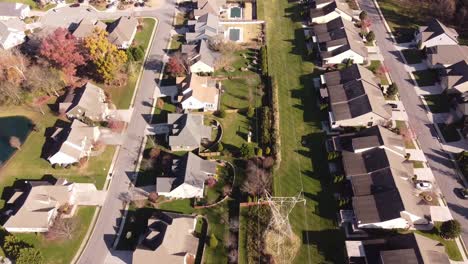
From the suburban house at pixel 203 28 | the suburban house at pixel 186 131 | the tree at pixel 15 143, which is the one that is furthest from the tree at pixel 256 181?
the tree at pixel 15 143

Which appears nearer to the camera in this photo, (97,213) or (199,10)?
(97,213)

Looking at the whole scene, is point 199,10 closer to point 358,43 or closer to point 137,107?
point 137,107

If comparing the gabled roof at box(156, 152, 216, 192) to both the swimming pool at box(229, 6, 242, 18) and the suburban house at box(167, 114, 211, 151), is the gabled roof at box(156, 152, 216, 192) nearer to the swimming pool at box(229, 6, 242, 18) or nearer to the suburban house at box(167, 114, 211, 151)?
the suburban house at box(167, 114, 211, 151)

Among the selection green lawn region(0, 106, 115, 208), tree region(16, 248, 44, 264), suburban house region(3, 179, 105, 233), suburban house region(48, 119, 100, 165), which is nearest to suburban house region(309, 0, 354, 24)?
green lawn region(0, 106, 115, 208)

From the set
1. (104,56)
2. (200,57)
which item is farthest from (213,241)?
(104,56)

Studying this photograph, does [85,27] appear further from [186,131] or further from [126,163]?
[186,131]

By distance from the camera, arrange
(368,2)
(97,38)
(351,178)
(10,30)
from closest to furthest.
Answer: (351,178) < (97,38) < (10,30) < (368,2)

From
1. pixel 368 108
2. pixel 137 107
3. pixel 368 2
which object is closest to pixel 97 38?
pixel 137 107
